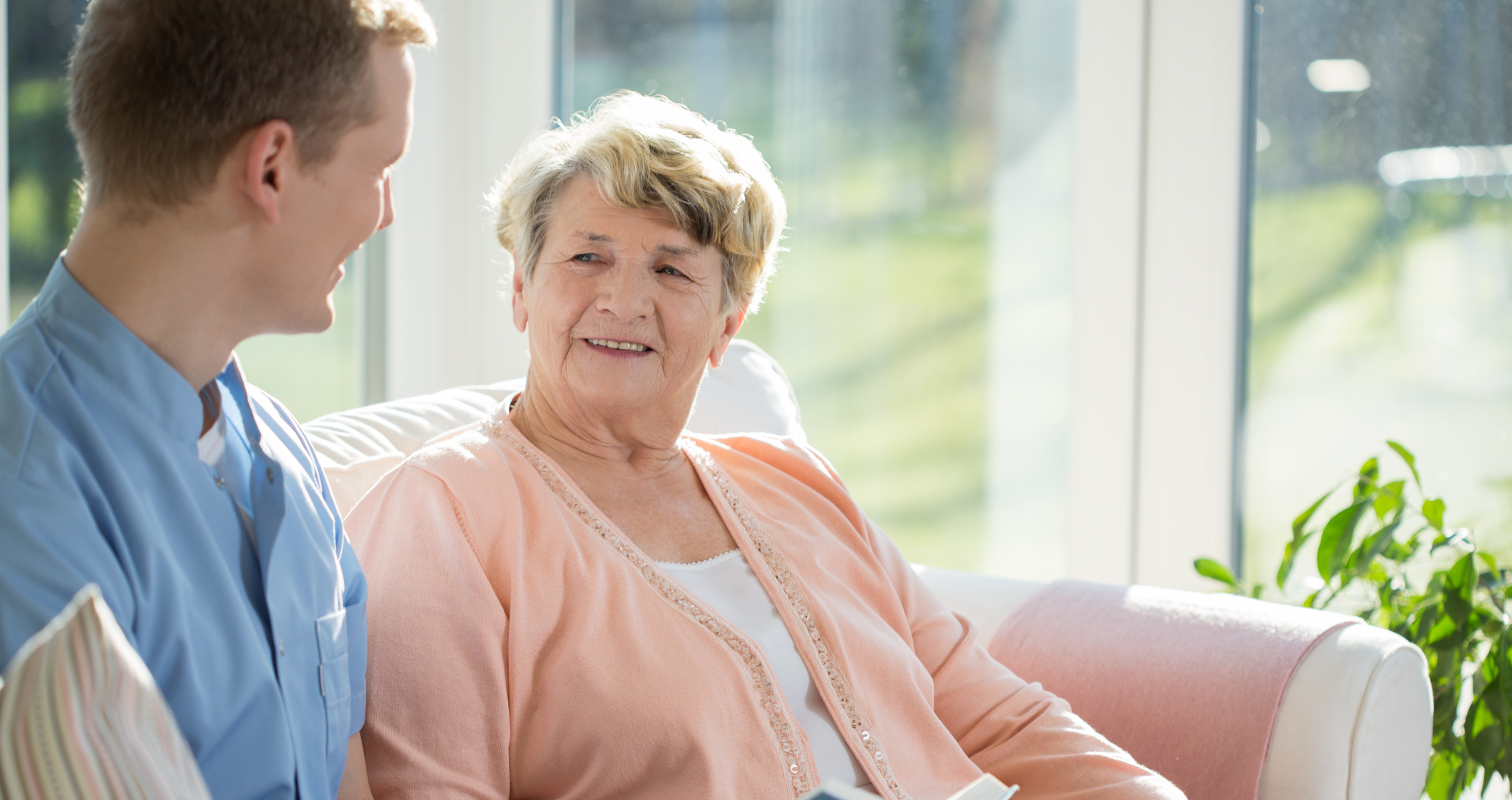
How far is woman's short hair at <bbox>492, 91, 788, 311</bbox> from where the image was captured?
137 cm

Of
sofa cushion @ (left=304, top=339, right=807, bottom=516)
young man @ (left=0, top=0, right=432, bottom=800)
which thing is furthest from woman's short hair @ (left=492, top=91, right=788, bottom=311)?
young man @ (left=0, top=0, right=432, bottom=800)

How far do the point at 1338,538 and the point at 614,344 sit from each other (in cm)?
109

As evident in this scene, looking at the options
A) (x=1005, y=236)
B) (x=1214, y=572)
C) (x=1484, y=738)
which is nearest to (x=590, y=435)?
(x=1214, y=572)

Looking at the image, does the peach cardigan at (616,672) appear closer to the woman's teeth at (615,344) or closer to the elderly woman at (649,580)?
the elderly woman at (649,580)

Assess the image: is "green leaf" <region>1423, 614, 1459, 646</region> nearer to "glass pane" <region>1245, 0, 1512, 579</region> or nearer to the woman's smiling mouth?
"glass pane" <region>1245, 0, 1512, 579</region>

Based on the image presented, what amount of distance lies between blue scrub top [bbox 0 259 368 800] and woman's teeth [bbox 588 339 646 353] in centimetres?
49

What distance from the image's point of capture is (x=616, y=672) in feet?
3.84

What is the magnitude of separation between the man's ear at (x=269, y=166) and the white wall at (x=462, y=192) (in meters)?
1.99

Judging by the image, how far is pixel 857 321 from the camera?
2684 millimetres

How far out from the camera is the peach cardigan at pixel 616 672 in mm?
1096

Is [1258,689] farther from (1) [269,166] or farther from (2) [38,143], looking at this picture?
(2) [38,143]

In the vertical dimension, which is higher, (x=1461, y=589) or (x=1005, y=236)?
(x=1005, y=236)

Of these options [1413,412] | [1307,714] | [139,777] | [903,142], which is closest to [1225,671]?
[1307,714]

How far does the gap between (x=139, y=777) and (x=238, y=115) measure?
1.35 ft
